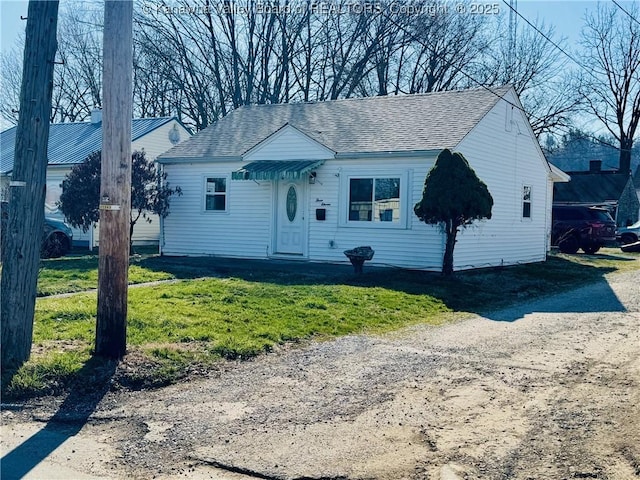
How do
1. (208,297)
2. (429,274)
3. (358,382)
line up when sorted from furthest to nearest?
1. (429,274)
2. (208,297)
3. (358,382)

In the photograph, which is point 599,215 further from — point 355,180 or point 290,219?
point 290,219

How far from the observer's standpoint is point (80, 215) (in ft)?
60.4

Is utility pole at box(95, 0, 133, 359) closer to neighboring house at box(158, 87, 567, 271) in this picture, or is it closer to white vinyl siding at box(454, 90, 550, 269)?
neighboring house at box(158, 87, 567, 271)

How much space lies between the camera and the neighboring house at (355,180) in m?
16.5

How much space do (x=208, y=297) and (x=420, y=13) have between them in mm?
26264

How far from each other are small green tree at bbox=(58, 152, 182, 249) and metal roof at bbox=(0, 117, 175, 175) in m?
5.08

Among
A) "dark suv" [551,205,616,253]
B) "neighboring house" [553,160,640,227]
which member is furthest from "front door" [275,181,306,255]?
"neighboring house" [553,160,640,227]

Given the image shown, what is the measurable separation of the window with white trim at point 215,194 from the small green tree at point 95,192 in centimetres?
88

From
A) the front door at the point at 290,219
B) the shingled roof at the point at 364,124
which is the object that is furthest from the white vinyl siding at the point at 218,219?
the shingled roof at the point at 364,124

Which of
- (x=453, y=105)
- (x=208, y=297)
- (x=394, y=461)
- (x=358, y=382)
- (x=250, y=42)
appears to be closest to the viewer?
(x=394, y=461)

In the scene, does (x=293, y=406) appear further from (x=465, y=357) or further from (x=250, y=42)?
(x=250, y=42)

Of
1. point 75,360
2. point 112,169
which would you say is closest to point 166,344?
point 75,360

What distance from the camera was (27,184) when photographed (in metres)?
6.29

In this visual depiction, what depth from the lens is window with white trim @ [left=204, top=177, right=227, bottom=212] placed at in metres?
19.3
